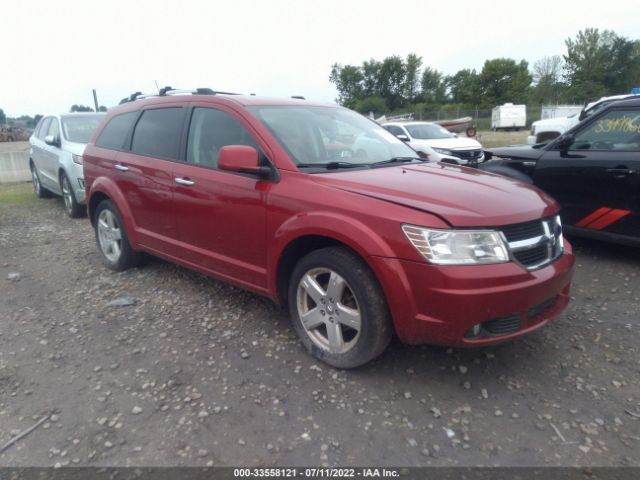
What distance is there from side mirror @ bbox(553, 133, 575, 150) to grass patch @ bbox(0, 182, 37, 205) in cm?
947

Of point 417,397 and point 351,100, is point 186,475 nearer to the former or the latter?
point 417,397

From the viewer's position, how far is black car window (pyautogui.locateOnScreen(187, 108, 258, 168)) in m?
3.61

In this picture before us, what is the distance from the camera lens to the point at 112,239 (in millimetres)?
5055

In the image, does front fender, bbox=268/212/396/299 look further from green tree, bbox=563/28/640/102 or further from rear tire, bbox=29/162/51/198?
green tree, bbox=563/28/640/102

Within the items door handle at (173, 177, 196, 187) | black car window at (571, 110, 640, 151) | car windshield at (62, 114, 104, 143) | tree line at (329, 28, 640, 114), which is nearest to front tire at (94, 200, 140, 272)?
door handle at (173, 177, 196, 187)

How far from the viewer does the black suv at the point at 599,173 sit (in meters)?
4.62

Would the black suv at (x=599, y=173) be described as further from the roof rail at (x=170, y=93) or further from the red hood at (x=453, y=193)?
the roof rail at (x=170, y=93)

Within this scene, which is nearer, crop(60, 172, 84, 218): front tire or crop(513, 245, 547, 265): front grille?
crop(513, 245, 547, 265): front grille

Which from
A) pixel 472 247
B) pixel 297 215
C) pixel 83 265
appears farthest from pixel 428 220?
pixel 83 265

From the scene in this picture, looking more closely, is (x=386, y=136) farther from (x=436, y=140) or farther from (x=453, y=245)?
(x=436, y=140)

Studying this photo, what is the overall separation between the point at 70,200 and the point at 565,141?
7094 millimetres

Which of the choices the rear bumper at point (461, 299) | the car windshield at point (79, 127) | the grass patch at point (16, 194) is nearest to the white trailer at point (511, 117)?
the grass patch at point (16, 194)

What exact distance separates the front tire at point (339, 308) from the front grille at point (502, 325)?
1.75 feet

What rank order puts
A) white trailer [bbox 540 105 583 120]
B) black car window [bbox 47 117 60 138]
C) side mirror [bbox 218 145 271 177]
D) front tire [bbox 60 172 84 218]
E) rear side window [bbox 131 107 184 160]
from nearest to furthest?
side mirror [bbox 218 145 271 177] → rear side window [bbox 131 107 184 160] → front tire [bbox 60 172 84 218] → black car window [bbox 47 117 60 138] → white trailer [bbox 540 105 583 120]
